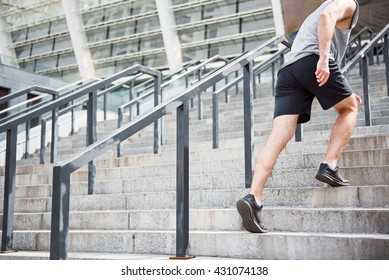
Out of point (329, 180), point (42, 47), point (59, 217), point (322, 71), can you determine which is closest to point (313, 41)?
point (322, 71)

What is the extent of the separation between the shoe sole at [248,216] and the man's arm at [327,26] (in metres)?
0.76

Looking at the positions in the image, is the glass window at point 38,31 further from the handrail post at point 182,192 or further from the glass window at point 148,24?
the handrail post at point 182,192

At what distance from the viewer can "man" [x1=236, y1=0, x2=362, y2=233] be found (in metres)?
Answer: 2.68

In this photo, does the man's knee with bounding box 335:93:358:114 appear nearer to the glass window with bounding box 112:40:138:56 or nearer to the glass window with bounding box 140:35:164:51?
the glass window with bounding box 140:35:164:51

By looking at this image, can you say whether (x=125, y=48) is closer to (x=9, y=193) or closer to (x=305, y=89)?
(x=9, y=193)

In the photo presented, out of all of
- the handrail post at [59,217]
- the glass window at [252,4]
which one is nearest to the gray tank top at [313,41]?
the handrail post at [59,217]

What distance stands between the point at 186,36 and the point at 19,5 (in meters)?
7.62

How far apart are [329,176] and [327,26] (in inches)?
32.0

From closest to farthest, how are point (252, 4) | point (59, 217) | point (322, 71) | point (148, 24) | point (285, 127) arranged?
point (59, 217) < point (322, 71) < point (285, 127) < point (252, 4) < point (148, 24)

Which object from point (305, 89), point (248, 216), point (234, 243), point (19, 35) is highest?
point (19, 35)

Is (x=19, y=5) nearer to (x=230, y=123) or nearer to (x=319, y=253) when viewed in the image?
(x=230, y=123)

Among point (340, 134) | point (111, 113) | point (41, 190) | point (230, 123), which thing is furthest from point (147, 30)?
point (340, 134)

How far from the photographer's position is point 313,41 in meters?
2.82

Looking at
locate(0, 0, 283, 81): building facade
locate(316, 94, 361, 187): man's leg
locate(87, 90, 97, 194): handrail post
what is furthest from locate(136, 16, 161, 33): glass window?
locate(316, 94, 361, 187): man's leg
